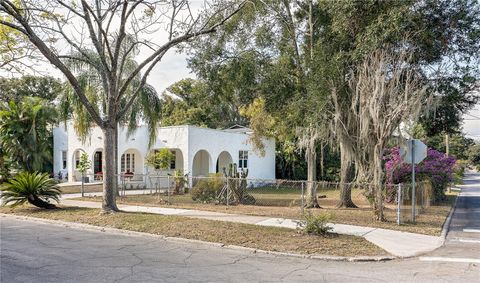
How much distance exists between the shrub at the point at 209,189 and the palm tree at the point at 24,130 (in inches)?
507

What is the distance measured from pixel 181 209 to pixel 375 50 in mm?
8540

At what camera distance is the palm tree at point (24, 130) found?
26.0 metres

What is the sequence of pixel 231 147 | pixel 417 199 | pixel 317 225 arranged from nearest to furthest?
pixel 317 225
pixel 417 199
pixel 231 147

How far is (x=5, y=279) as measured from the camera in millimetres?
6750

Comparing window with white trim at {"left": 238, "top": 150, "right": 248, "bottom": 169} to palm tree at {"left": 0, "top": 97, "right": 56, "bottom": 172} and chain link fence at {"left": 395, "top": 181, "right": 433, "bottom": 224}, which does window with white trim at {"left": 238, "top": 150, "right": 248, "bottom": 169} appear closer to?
palm tree at {"left": 0, "top": 97, "right": 56, "bottom": 172}

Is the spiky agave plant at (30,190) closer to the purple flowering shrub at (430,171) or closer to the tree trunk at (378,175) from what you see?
the tree trunk at (378,175)

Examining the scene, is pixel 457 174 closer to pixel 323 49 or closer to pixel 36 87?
pixel 323 49

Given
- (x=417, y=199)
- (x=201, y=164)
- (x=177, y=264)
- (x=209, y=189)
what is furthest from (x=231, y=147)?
(x=177, y=264)

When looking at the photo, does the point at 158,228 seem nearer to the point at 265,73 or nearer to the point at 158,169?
the point at 265,73

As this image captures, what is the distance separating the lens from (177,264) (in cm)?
813

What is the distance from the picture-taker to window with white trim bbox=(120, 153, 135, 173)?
1225 inches

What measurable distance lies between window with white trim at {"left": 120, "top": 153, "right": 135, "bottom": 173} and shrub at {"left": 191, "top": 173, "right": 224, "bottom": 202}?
1331 centimetres

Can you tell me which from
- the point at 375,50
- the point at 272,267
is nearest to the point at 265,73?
the point at 375,50

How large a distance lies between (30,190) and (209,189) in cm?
692
